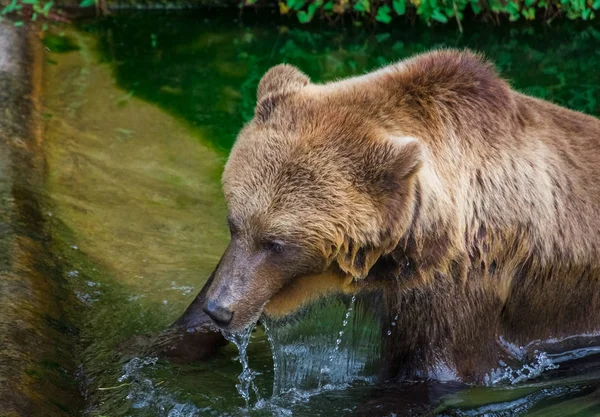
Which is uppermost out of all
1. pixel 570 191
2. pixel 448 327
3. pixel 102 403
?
pixel 570 191

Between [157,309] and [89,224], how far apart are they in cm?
111

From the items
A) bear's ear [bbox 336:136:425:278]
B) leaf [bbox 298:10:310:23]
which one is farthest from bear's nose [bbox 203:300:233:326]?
leaf [bbox 298:10:310:23]

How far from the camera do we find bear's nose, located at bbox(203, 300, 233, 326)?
157 inches

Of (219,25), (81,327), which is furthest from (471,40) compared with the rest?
(81,327)

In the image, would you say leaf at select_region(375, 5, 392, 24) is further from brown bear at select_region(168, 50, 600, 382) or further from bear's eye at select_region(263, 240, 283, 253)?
bear's eye at select_region(263, 240, 283, 253)

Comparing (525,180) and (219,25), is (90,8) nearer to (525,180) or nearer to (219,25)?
(219,25)

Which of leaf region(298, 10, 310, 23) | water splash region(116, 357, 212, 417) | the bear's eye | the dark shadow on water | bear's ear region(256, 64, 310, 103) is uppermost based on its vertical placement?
bear's ear region(256, 64, 310, 103)

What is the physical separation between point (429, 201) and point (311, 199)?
567mm

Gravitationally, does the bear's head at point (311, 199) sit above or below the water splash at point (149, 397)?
above

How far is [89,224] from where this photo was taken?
629 centimetres

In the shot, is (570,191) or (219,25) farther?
(219,25)

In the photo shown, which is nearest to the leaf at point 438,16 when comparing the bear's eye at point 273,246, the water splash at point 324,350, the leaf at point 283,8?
the leaf at point 283,8

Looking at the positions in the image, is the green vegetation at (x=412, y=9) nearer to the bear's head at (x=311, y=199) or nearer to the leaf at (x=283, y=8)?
the leaf at (x=283, y=8)

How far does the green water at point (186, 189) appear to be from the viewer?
4.71 metres
